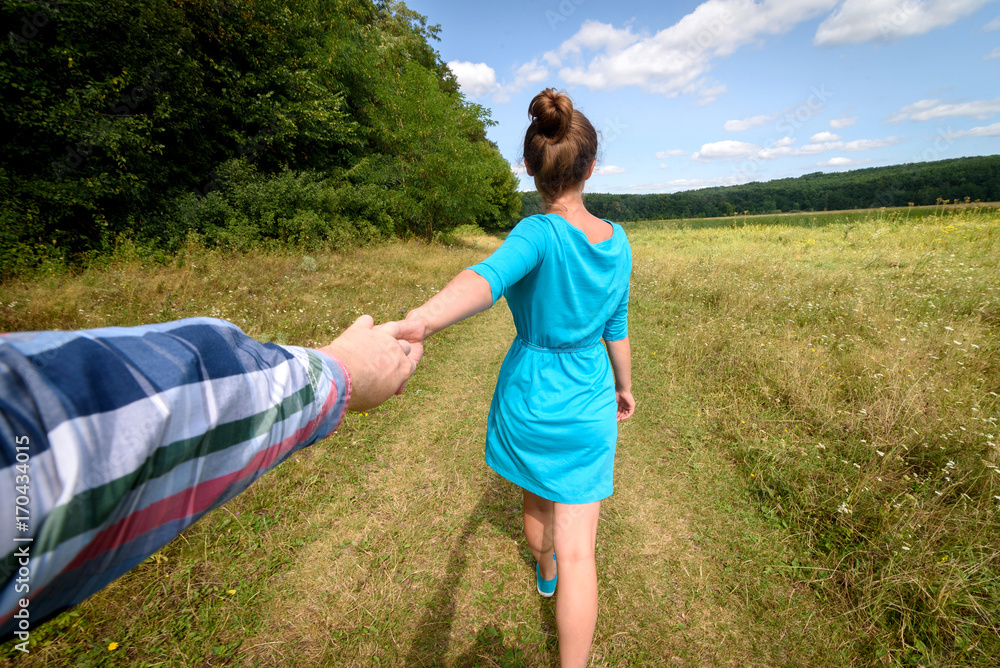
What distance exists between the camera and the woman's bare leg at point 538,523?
74.6 inches

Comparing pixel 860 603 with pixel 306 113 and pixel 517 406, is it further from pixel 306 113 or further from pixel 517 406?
pixel 306 113

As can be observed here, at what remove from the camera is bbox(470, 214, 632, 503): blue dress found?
1498 millimetres

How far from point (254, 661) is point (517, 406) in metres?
1.89

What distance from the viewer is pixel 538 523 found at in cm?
193

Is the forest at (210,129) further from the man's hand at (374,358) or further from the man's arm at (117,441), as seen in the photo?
the man's arm at (117,441)

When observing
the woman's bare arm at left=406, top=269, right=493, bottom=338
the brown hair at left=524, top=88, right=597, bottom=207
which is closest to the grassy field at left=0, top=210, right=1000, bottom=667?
the woman's bare arm at left=406, top=269, right=493, bottom=338

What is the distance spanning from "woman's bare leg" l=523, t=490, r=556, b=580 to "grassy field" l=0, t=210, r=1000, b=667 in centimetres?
58

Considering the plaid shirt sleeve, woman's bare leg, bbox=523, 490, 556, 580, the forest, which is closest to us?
the plaid shirt sleeve

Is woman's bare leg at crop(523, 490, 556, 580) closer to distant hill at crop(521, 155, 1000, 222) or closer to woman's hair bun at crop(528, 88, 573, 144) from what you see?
woman's hair bun at crop(528, 88, 573, 144)

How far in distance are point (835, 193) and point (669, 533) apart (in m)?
39.6

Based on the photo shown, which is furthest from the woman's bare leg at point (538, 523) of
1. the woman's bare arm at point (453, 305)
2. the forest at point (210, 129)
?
the forest at point (210, 129)

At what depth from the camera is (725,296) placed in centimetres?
692

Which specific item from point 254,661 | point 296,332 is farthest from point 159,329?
point 296,332

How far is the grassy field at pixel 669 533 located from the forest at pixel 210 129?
370cm
